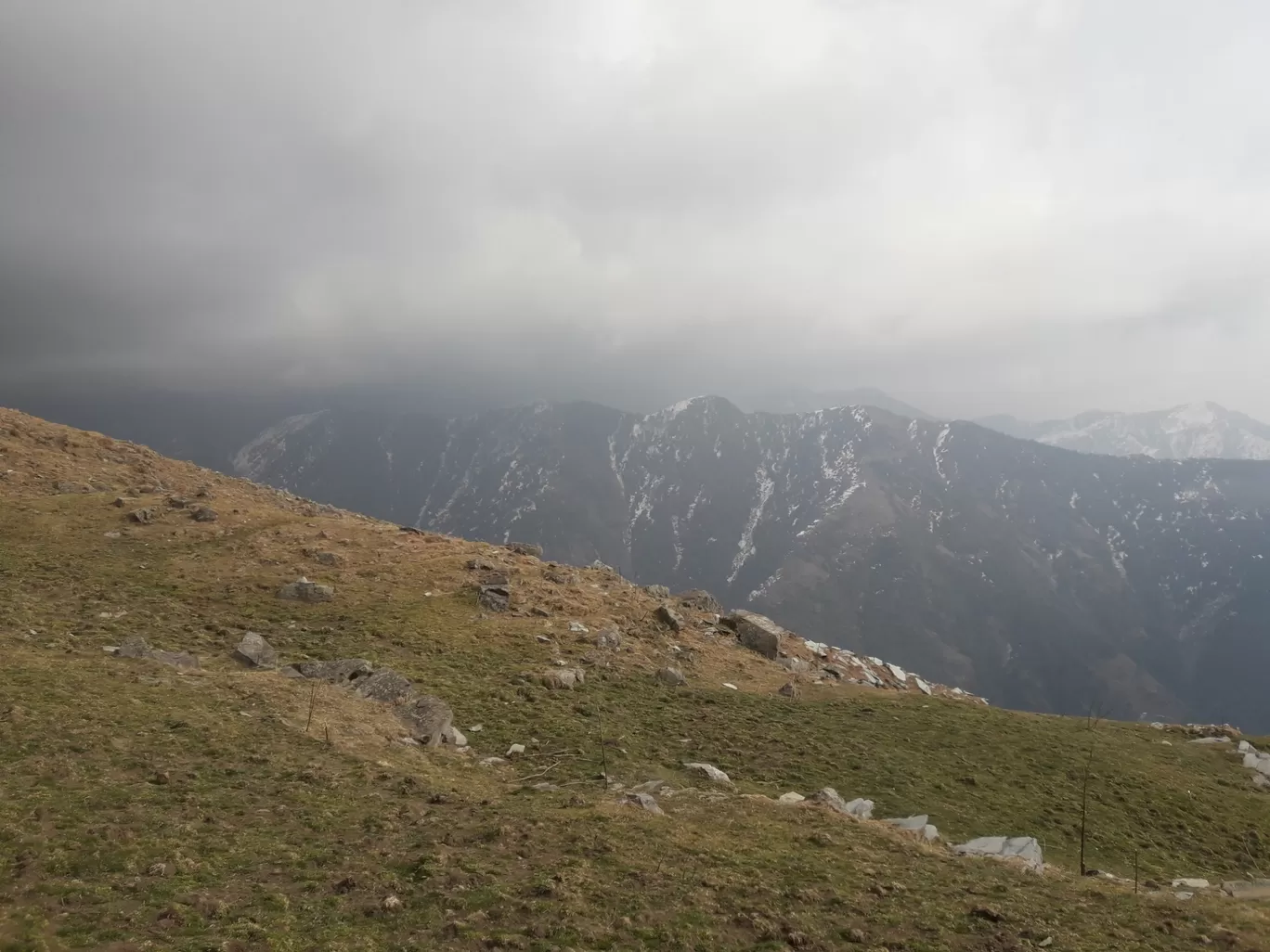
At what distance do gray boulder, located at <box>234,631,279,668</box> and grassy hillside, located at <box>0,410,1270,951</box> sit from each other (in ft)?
2.85

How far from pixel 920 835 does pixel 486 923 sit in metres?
17.8

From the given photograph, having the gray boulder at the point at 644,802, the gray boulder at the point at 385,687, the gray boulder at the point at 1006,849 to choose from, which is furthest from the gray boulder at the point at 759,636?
Answer: the gray boulder at the point at 644,802

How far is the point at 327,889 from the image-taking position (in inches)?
574

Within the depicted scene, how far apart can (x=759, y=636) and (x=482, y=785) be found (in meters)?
35.0

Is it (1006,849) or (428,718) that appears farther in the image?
(428,718)

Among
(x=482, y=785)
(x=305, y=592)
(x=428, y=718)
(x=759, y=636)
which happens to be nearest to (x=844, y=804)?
(x=482, y=785)

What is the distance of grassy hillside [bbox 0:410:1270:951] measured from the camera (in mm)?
14188

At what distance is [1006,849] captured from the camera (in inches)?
958

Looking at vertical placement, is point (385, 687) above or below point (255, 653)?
below

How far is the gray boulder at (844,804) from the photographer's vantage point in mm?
24391

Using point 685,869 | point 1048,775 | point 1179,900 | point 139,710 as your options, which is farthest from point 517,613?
Answer: point 1179,900

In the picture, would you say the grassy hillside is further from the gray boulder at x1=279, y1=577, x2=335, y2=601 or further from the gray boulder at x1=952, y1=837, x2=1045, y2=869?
the gray boulder at x1=952, y1=837, x2=1045, y2=869

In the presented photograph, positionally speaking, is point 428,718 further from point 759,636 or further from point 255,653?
point 759,636

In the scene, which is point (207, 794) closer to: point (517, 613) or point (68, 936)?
point (68, 936)
